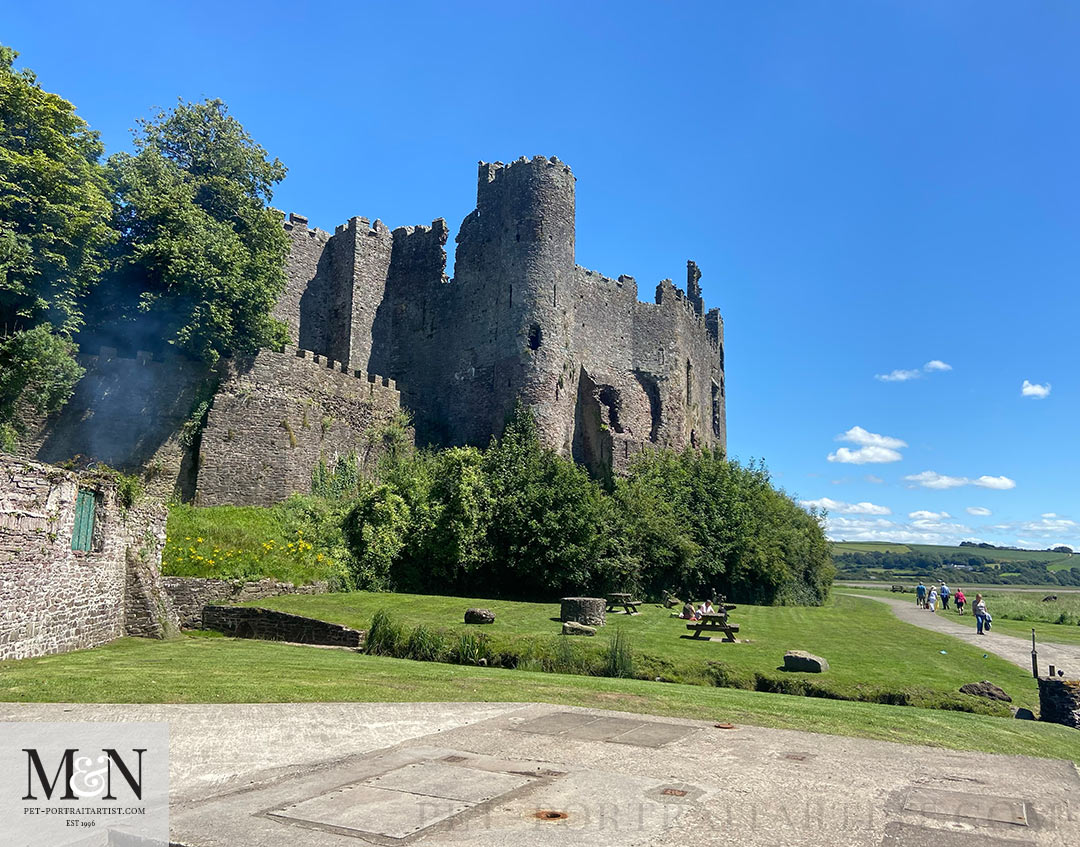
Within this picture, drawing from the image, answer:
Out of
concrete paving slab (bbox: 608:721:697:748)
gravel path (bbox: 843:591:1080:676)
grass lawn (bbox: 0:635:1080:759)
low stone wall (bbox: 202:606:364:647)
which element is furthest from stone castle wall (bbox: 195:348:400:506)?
gravel path (bbox: 843:591:1080:676)

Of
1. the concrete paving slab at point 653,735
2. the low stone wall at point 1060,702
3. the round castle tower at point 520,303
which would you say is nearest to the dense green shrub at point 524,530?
the round castle tower at point 520,303

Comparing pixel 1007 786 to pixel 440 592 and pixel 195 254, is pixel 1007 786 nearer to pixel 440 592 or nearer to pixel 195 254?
pixel 440 592

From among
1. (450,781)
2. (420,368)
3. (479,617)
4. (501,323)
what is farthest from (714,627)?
(420,368)

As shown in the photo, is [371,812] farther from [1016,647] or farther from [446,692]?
[1016,647]

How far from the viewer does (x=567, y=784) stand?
21.8 feet

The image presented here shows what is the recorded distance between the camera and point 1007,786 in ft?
23.1

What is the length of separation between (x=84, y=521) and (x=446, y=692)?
29.3 ft

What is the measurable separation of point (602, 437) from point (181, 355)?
1934 cm

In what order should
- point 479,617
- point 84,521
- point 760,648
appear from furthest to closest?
point 479,617 → point 760,648 → point 84,521

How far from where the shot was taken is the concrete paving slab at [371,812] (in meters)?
5.55

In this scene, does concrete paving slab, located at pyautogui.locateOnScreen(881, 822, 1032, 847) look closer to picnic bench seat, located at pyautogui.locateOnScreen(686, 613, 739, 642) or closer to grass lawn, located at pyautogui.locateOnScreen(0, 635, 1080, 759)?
grass lawn, located at pyautogui.locateOnScreen(0, 635, 1080, 759)

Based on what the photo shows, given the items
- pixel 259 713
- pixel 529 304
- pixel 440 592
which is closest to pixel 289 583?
pixel 440 592

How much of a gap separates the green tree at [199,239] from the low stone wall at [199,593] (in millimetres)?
10406

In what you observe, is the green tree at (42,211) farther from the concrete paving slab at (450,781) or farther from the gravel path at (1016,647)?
the gravel path at (1016,647)
